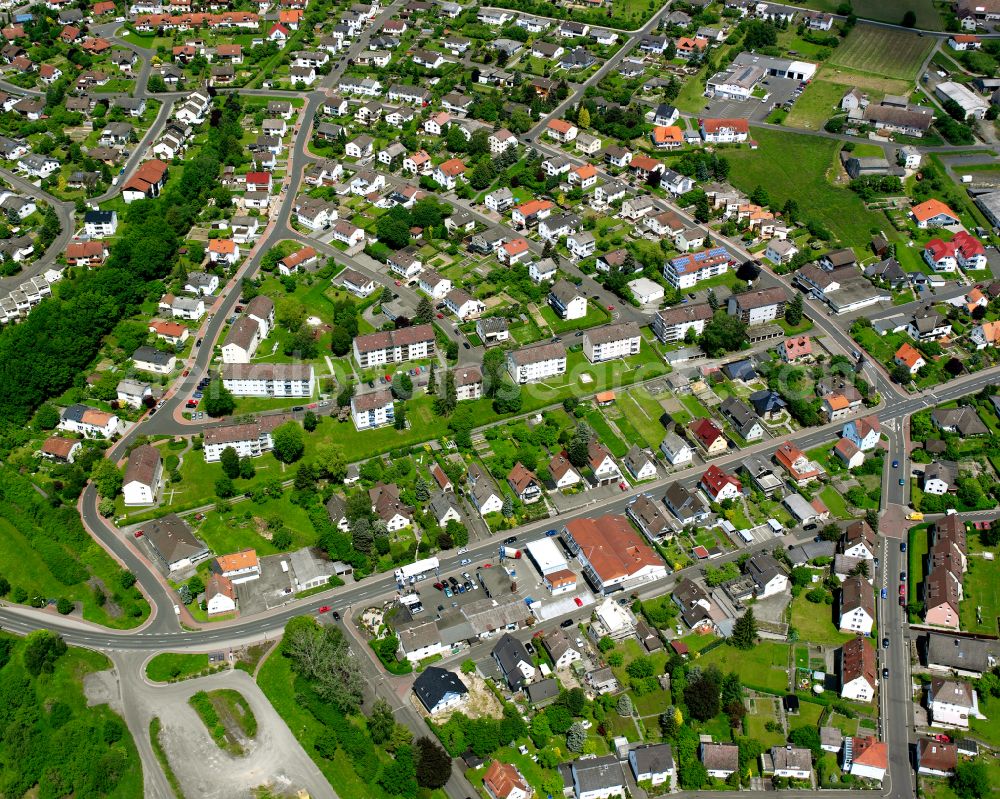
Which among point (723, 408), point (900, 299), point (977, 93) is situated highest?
point (977, 93)

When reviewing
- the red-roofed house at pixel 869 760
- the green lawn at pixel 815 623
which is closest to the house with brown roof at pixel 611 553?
the green lawn at pixel 815 623

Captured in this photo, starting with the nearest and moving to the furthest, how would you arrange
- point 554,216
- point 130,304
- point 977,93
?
point 130,304
point 554,216
point 977,93

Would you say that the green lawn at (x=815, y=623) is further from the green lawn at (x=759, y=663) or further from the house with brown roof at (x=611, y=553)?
the house with brown roof at (x=611, y=553)

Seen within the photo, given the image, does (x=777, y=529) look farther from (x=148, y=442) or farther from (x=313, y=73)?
(x=313, y=73)

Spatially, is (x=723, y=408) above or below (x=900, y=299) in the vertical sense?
below

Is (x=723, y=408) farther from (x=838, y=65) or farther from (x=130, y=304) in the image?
(x=838, y=65)

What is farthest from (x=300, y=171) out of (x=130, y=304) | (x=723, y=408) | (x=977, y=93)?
(x=977, y=93)

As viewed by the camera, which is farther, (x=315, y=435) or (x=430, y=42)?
(x=430, y=42)

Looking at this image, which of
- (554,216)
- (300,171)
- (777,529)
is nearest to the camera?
(777,529)
